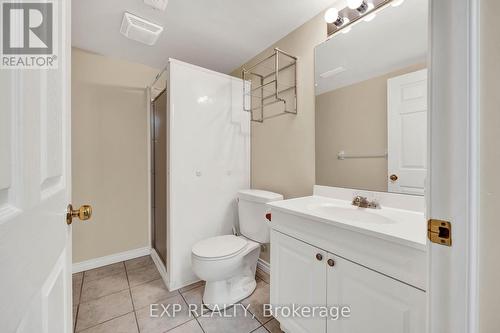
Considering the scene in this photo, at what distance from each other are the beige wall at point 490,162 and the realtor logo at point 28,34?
87cm

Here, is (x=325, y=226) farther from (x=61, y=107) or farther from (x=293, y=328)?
(x=61, y=107)

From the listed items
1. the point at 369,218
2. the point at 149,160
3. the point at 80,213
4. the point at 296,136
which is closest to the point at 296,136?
the point at 296,136

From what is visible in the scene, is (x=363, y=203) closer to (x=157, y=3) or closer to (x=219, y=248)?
(x=219, y=248)

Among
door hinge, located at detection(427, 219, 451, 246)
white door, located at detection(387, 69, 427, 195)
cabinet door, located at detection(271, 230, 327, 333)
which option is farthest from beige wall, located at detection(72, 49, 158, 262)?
door hinge, located at detection(427, 219, 451, 246)

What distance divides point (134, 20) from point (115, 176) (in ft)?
5.04

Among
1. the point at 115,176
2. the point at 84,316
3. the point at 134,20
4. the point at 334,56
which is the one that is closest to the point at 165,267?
the point at 84,316

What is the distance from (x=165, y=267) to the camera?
1989 mm

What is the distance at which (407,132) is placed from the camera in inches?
46.7

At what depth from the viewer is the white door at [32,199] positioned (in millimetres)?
275

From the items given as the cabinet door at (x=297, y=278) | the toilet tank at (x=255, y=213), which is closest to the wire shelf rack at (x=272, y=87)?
the toilet tank at (x=255, y=213)

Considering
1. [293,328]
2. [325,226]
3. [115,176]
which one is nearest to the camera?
[325,226]

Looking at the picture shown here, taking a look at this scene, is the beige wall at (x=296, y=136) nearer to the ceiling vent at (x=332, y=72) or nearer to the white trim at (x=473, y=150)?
the ceiling vent at (x=332, y=72)

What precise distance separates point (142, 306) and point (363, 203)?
177 centimetres

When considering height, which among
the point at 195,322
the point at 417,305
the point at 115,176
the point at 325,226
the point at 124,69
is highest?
the point at 124,69
